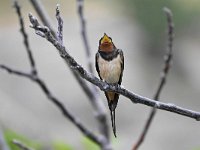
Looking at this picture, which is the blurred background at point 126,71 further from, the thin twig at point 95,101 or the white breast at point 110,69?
the white breast at point 110,69

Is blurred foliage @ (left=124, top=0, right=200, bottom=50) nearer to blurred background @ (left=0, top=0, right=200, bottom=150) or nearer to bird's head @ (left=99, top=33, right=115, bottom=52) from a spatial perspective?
blurred background @ (left=0, top=0, right=200, bottom=150)

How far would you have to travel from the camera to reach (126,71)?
10422 millimetres

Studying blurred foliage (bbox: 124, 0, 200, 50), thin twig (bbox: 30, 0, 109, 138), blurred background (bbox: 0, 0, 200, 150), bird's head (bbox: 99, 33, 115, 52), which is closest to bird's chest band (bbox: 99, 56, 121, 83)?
bird's head (bbox: 99, 33, 115, 52)

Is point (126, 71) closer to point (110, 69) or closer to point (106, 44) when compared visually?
point (110, 69)

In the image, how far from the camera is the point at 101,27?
1103 centimetres

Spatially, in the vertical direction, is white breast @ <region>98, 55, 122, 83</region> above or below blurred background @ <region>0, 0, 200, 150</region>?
below

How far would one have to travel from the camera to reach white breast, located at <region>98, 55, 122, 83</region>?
180 cm

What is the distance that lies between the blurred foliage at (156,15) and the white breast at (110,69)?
8.79 meters

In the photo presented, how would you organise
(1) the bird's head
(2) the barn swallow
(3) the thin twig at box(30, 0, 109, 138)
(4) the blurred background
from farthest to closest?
(4) the blurred background < (3) the thin twig at box(30, 0, 109, 138) < (2) the barn swallow < (1) the bird's head

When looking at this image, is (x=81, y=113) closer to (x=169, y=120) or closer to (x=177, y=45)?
(x=169, y=120)

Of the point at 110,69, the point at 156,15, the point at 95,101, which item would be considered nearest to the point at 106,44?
the point at 110,69

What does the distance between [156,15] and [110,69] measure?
8962 millimetres

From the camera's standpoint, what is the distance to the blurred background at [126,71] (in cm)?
927

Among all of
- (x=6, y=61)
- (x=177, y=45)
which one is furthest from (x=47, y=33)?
(x=177, y=45)
